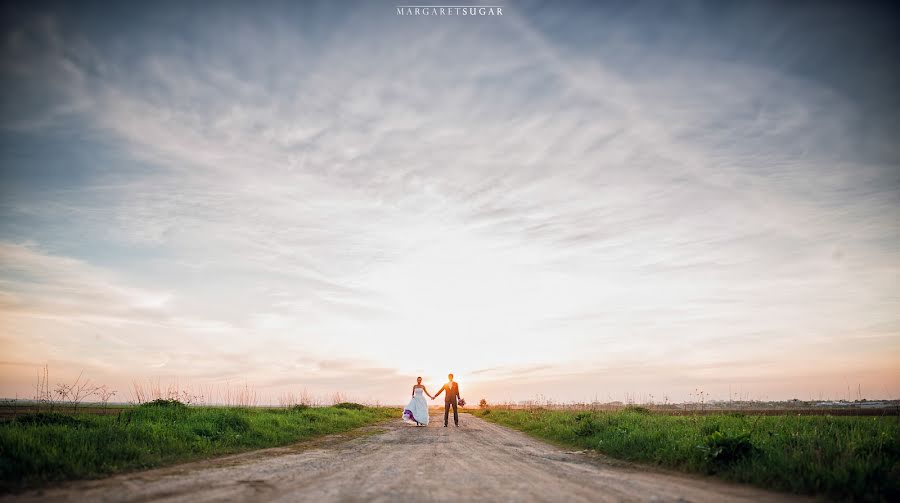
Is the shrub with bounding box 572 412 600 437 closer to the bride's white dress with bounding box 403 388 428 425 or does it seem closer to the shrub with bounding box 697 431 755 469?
the shrub with bounding box 697 431 755 469

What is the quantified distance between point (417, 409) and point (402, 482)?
18.3 m

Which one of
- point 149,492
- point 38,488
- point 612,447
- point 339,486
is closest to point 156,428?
point 38,488

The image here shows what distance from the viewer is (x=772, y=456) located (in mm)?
9156

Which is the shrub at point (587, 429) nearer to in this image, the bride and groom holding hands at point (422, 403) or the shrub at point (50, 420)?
the bride and groom holding hands at point (422, 403)

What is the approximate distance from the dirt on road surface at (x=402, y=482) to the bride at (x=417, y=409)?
45.1 feet

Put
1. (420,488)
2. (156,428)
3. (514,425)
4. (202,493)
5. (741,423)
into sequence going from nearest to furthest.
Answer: (202,493) → (420,488) → (156,428) → (741,423) → (514,425)

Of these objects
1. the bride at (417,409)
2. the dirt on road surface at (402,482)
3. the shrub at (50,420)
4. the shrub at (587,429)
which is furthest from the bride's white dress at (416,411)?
the shrub at (50,420)

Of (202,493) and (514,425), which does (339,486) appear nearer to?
(202,493)

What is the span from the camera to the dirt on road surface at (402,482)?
700 centimetres

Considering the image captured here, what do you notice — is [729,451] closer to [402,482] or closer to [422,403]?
[402,482]

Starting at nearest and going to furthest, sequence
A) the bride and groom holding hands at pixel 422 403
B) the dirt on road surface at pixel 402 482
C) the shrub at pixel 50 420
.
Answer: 1. the dirt on road surface at pixel 402 482
2. the shrub at pixel 50 420
3. the bride and groom holding hands at pixel 422 403

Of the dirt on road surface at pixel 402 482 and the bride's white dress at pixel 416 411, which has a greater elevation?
the dirt on road surface at pixel 402 482

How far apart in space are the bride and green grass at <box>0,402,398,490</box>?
8775 millimetres

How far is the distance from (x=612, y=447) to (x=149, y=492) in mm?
11395
